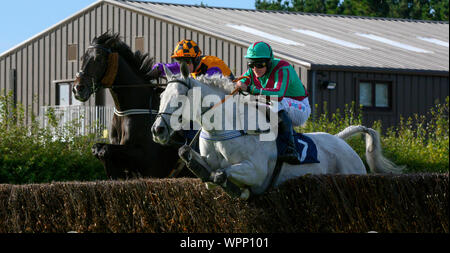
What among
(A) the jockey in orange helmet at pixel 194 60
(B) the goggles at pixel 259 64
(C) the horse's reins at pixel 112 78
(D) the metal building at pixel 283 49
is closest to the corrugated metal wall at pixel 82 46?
(D) the metal building at pixel 283 49

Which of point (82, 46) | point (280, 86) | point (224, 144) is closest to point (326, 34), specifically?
point (82, 46)

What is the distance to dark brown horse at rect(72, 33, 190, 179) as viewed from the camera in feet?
29.3

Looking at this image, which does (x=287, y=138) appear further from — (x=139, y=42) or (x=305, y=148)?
(x=139, y=42)

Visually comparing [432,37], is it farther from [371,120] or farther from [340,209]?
[340,209]

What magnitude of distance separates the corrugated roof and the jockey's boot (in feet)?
43.1

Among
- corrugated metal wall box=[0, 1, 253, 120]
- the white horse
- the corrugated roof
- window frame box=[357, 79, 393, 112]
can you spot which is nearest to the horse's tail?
the white horse

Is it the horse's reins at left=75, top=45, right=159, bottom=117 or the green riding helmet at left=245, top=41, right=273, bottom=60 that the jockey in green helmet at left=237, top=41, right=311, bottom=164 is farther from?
the horse's reins at left=75, top=45, right=159, bottom=117

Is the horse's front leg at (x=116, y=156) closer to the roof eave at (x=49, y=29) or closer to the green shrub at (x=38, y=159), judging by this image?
the green shrub at (x=38, y=159)

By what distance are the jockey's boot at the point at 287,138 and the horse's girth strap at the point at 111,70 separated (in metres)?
2.73

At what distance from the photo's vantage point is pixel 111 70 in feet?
30.7

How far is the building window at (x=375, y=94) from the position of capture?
2286 cm

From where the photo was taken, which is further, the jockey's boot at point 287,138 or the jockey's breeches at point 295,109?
the jockey's breeches at point 295,109

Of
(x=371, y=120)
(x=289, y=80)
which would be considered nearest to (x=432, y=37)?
(x=371, y=120)

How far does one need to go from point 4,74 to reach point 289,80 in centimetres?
2275
